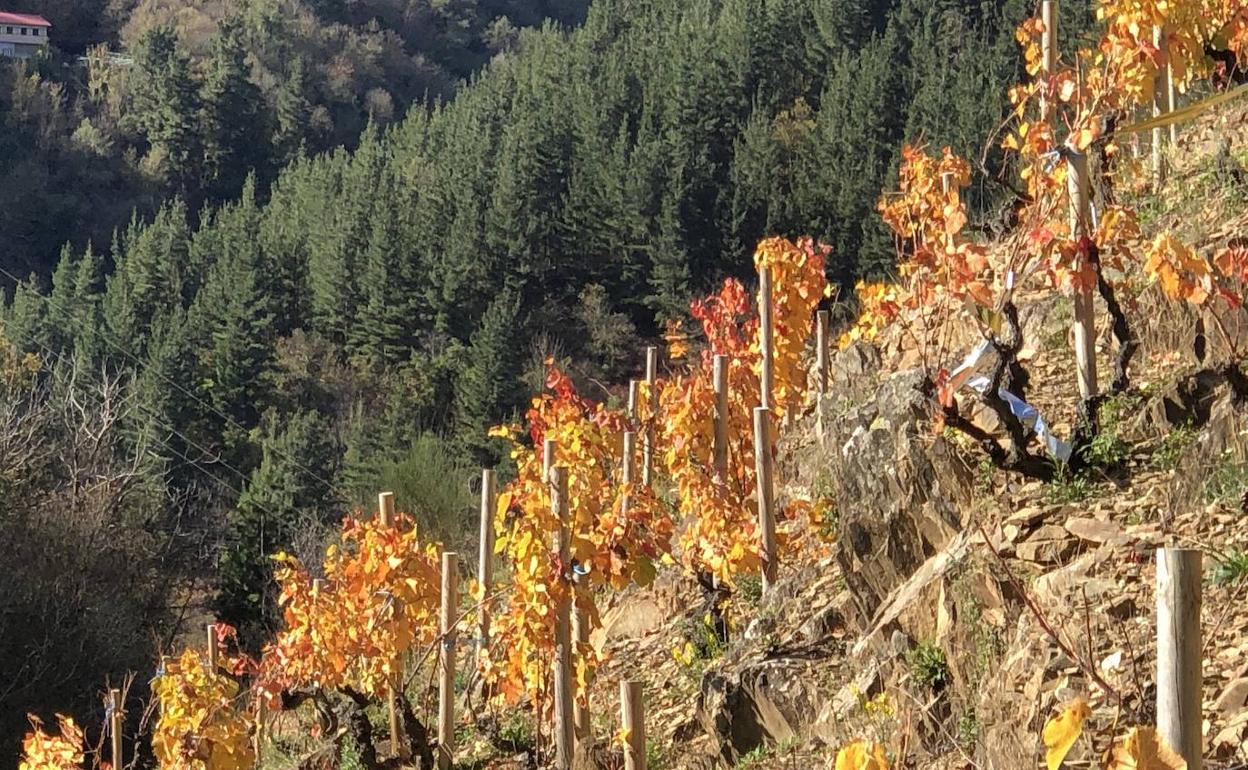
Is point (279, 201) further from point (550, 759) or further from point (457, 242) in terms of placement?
point (550, 759)

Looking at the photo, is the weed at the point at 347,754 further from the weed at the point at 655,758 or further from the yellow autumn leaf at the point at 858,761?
the yellow autumn leaf at the point at 858,761

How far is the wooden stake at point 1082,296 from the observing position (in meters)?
5.41

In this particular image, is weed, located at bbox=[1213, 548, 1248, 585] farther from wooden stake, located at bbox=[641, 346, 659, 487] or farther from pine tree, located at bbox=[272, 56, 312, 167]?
pine tree, located at bbox=[272, 56, 312, 167]

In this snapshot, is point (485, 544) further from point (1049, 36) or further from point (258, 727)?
point (1049, 36)

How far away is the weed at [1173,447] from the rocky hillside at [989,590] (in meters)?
0.01

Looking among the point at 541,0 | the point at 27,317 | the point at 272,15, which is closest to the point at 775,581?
the point at 27,317

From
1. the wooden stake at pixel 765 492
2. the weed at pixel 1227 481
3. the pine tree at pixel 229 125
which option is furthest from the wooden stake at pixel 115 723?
the pine tree at pixel 229 125

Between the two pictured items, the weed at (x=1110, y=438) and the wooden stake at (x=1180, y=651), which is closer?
the wooden stake at (x=1180, y=651)

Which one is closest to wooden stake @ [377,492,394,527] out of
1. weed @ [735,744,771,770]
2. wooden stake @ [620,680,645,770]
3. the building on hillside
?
weed @ [735,744,771,770]

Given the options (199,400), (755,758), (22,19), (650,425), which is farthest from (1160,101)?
(22,19)

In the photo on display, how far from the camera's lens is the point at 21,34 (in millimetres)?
73750

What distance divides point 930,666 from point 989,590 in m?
0.37

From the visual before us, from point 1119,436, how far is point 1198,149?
375 centimetres

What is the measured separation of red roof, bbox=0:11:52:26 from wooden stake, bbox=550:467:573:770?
3001 inches
